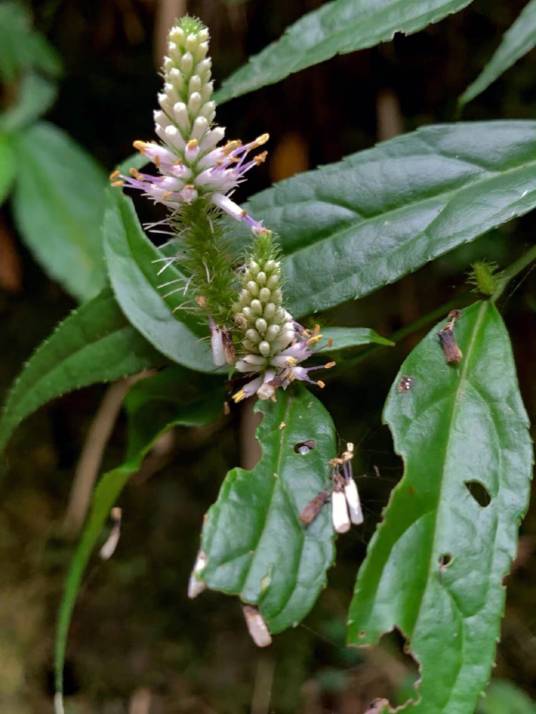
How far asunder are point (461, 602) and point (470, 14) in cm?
107

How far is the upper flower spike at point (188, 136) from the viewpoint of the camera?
702mm

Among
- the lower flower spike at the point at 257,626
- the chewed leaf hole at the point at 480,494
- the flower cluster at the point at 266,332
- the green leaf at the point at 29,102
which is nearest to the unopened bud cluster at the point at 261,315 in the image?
the flower cluster at the point at 266,332

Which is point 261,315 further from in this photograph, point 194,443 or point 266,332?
point 194,443

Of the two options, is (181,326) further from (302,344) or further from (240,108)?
(240,108)

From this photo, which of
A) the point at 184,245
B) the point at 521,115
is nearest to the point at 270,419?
the point at 184,245

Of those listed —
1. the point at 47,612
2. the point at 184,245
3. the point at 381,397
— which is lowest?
the point at 47,612

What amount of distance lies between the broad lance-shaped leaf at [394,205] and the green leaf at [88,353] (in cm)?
21

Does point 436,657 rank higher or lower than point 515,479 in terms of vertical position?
lower

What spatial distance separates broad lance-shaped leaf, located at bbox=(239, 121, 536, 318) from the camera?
0.84 metres

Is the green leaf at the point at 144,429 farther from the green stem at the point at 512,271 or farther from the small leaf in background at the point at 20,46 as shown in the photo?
the small leaf in background at the point at 20,46

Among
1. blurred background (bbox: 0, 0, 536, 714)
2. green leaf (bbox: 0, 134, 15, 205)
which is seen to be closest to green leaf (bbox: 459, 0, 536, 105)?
blurred background (bbox: 0, 0, 536, 714)

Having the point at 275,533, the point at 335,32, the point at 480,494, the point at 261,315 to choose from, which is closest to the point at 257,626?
the point at 275,533

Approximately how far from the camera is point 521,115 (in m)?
1.38

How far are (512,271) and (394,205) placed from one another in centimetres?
17
